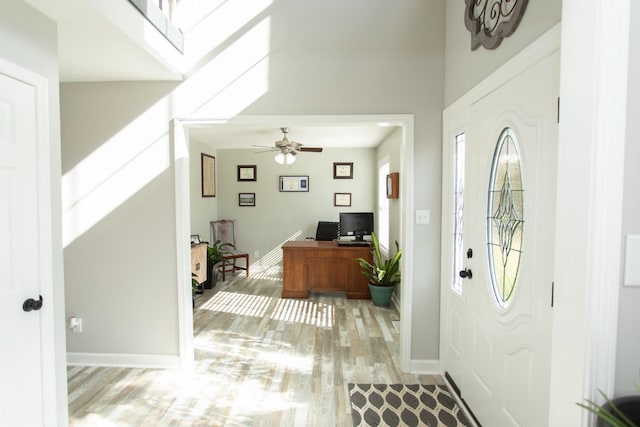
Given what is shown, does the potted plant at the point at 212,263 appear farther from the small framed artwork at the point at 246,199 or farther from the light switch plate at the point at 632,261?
the light switch plate at the point at 632,261

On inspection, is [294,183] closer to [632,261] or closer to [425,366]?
[425,366]

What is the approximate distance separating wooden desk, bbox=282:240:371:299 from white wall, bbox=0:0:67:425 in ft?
10.0

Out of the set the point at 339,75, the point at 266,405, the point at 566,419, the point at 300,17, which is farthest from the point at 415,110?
the point at 266,405

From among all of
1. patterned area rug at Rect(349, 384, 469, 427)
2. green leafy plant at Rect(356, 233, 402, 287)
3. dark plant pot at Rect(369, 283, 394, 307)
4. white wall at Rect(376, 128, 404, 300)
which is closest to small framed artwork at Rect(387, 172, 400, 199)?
white wall at Rect(376, 128, 404, 300)

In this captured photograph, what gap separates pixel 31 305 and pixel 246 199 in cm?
516

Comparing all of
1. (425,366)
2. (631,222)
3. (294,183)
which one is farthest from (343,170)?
(631,222)

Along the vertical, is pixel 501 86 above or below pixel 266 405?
above

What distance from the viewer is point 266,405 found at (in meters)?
2.29

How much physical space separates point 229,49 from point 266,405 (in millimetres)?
2632

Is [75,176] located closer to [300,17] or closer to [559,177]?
[300,17]

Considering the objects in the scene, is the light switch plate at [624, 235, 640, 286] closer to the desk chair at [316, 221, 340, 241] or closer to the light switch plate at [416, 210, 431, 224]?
the light switch plate at [416, 210, 431, 224]

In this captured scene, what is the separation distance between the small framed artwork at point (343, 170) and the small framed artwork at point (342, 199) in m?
0.34

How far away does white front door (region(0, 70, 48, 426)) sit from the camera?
1478 mm

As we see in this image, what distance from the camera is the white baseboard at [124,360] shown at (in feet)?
9.15
